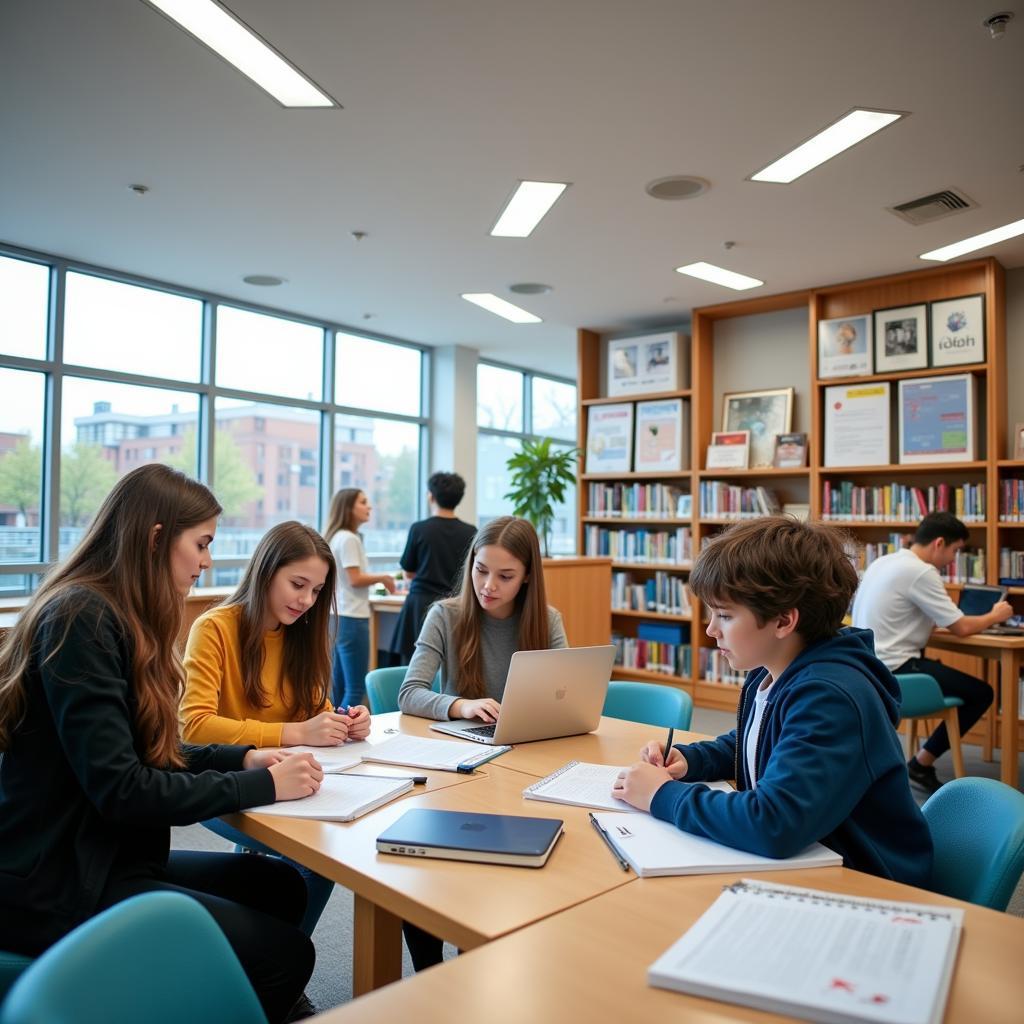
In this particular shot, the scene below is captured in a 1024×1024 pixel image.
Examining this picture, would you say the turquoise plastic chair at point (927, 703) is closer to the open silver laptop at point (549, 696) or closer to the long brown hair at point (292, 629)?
the open silver laptop at point (549, 696)

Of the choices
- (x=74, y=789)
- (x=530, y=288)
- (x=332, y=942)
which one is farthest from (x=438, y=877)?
(x=530, y=288)

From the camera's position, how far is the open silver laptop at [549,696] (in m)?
1.85

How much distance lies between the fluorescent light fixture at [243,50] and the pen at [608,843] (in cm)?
269

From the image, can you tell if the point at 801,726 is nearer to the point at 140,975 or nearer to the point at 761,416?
the point at 140,975

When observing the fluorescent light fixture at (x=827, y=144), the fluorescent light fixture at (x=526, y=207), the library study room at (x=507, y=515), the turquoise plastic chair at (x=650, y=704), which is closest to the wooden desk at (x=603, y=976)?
the library study room at (x=507, y=515)

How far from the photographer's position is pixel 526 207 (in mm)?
4250

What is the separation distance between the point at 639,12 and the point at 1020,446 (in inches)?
149

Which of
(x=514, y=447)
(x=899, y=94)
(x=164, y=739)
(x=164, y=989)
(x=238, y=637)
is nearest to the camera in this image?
(x=164, y=989)

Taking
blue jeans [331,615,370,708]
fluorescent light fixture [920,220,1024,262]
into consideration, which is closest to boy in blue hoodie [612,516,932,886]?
blue jeans [331,615,370,708]

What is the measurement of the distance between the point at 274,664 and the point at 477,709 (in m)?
0.53

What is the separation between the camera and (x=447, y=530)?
4586mm

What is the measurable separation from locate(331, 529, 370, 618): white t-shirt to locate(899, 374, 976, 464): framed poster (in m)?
3.56

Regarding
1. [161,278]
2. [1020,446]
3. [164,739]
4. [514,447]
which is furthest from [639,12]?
[514,447]

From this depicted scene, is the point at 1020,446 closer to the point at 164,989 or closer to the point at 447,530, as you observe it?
the point at 447,530
